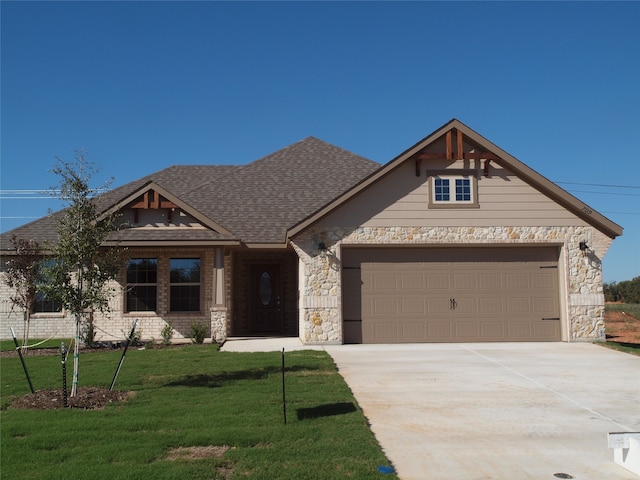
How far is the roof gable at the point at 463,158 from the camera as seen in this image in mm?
15812

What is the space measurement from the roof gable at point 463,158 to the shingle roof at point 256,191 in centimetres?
341

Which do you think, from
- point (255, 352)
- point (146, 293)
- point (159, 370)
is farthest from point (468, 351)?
point (146, 293)

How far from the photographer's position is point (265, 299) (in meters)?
20.4

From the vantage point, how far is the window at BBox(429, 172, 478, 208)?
1627 cm

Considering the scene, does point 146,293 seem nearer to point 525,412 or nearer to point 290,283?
point 290,283

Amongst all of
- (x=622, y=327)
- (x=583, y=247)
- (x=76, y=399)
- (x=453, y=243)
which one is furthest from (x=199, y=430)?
(x=622, y=327)

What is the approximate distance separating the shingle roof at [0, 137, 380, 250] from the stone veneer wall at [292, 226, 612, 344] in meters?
2.66

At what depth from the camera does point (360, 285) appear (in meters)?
16.1

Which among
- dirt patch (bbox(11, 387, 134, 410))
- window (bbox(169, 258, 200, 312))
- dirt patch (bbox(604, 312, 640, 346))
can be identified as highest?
window (bbox(169, 258, 200, 312))

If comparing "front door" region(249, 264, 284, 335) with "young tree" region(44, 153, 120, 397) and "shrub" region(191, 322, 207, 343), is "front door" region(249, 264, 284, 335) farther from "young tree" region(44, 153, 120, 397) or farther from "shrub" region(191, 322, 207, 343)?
"young tree" region(44, 153, 120, 397)

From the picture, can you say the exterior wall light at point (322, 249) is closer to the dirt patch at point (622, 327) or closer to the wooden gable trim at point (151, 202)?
the wooden gable trim at point (151, 202)

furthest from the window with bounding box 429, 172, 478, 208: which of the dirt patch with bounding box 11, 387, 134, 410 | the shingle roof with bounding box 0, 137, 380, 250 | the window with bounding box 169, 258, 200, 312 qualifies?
the dirt patch with bounding box 11, 387, 134, 410

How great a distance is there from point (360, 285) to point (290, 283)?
15.2 feet

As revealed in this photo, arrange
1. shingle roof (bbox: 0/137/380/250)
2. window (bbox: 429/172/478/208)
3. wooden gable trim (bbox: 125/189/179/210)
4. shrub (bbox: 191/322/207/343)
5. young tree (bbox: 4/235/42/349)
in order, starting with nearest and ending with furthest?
young tree (bbox: 4/235/42/349), window (bbox: 429/172/478/208), shrub (bbox: 191/322/207/343), wooden gable trim (bbox: 125/189/179/210), shingle roof (bbox: 0/137/380/250)
